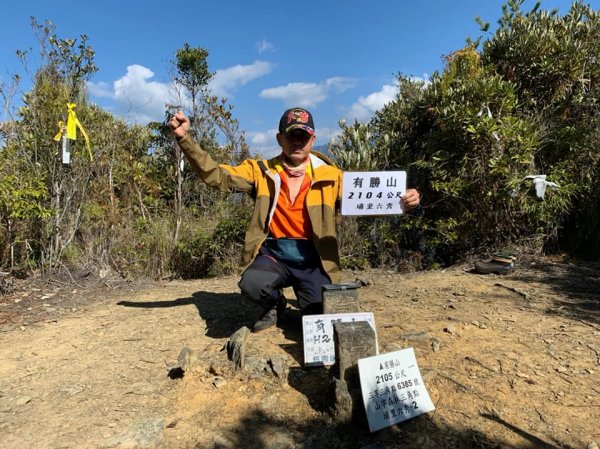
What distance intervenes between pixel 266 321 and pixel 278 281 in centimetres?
34

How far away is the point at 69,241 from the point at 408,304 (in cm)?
364

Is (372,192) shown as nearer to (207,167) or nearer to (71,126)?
(207,167)

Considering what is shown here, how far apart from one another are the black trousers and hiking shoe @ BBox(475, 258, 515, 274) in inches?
94.1

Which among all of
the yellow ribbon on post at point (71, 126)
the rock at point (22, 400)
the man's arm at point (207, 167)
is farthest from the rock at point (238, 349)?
the yellow ribbon on post at point (71, 126)

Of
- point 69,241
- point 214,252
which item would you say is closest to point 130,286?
point 69,241

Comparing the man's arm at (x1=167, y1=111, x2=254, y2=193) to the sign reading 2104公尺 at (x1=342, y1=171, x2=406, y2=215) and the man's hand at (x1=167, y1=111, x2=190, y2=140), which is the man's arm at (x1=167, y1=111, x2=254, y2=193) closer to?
the man's hand at (x1=167, y1=111, x2=190, y2=140)

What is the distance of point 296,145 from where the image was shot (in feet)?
9.96

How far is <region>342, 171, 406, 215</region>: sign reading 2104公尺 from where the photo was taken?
284 cm

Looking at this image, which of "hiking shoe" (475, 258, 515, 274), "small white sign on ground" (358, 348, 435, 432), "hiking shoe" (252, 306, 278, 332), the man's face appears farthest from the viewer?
"hiking shoe" (475, 258, 515, 274)

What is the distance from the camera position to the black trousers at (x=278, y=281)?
10.1 ft

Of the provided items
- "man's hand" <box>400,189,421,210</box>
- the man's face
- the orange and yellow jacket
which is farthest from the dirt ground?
the man's face

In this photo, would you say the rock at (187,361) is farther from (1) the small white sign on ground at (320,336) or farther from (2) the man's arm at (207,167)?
(2) the man's arm at (207,167)

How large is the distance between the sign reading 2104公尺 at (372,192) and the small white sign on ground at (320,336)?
0.67m

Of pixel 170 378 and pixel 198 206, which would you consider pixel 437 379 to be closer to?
pixel 170 378
